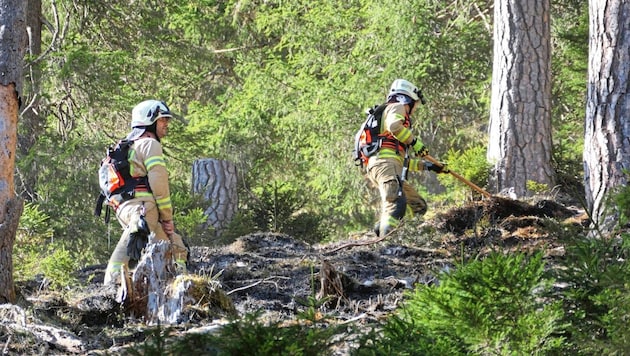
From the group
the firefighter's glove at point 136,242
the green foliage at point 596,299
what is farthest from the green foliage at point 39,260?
the green foliage at point 596,299

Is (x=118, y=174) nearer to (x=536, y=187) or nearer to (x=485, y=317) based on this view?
(x=485, y=317)

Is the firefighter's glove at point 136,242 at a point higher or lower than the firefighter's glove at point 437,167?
lower

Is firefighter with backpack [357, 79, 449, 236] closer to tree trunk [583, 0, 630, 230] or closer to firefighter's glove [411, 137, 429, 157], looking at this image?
firefighter's glove [411, 137, 429, 157]

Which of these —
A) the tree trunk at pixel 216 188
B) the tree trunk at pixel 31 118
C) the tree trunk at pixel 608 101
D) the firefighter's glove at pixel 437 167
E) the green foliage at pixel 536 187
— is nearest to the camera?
the tree trunk at pixel 608 101

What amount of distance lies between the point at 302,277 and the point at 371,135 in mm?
3095

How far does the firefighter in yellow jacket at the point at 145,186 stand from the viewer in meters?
7.96

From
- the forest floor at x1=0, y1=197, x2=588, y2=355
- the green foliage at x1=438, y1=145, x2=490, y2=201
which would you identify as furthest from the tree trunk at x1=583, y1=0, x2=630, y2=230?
the green foliage at x1=438, y1=145, x2=490, y2=201

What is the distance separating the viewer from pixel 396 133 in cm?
1038

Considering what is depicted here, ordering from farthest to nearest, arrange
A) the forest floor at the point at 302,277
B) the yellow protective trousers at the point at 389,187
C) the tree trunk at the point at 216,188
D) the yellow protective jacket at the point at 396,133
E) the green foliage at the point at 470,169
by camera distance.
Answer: the tree trunk at the point at 216,188, the green foliage at the point at 470,169, the yellow protective trousers at the point at 389,187, the yellow protective jacket at the point at 396,133, the forest floor at the point at 302,277

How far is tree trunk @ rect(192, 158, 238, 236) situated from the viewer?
49.4 feet

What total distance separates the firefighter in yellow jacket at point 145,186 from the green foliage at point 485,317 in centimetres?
433

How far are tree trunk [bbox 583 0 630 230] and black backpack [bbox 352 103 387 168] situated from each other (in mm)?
3258

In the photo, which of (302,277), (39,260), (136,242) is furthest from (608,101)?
(39,260)

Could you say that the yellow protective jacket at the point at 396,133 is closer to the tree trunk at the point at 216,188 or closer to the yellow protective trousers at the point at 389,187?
the yellow protective trousers at the point at 389,187
